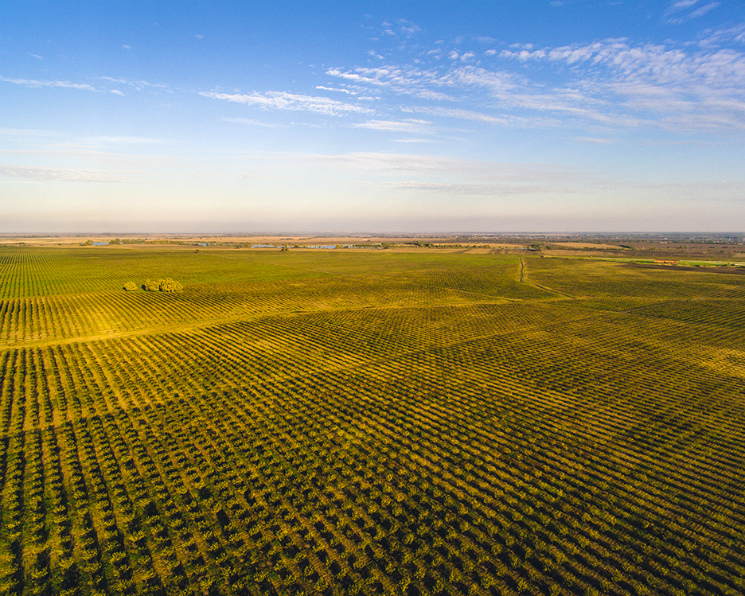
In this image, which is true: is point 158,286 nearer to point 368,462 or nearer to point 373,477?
point 368,462

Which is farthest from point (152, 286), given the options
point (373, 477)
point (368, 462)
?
point (373, 477)

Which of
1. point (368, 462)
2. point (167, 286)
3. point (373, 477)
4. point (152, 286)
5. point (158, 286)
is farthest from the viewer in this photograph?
point (158, 286)

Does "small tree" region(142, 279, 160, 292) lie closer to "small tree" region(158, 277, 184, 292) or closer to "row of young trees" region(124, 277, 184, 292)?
"row of young trees" region(124, 277, 184, 292)

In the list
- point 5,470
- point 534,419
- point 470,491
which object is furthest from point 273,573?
point 534,419

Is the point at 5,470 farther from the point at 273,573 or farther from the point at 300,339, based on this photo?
the point at 300,339

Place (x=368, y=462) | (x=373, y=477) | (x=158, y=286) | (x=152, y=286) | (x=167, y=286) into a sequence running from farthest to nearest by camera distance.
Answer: (x=158, y=286)
(x=152, y=286)
(x=167, y=286)
(x=368, y=462)
(x=373, y=477)

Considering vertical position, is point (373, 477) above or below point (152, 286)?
below

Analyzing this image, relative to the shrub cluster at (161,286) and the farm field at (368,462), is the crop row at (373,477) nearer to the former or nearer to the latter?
the farm field at (368,462)

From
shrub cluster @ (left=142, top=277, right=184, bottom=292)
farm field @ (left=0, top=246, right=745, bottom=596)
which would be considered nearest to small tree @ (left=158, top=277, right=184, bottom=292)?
shrub cluster @ (left=142, top=277, right=184, bottom=292)
